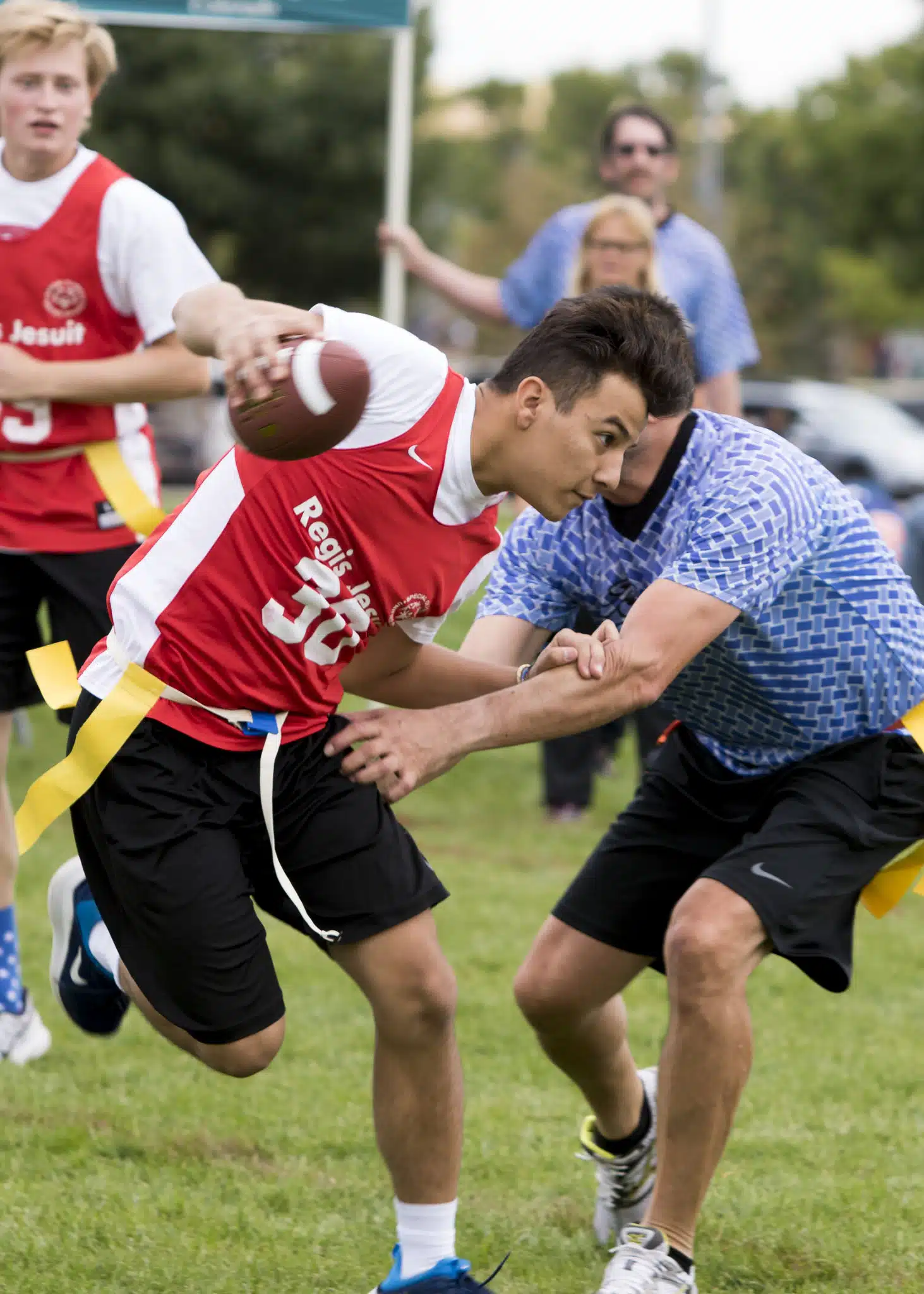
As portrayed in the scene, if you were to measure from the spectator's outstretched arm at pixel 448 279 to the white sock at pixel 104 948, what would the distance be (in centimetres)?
375

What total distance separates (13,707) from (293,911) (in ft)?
5.74

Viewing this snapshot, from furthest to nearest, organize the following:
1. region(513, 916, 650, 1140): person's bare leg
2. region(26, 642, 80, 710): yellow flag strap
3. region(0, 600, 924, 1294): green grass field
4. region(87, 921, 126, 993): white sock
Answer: region(87, 921, 126, 993): white sock, region(513, 916, 650, 1140): person's bare leg, region(0, 600, 924, 1294): green grass field, region(26, 642, 80, 710): yellow flag strap

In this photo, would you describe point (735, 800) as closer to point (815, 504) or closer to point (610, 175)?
point (815, 504)

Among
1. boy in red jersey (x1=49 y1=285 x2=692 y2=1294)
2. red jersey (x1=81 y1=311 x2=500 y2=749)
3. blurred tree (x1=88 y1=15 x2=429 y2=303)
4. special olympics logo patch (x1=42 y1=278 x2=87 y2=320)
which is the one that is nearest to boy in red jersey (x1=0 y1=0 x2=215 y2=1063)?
special olympics logo patch (x1=42 y1=278 x2=87 y2=320)

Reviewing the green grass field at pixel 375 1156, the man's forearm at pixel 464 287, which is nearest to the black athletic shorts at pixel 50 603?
the green grass field at pixel 375 1156

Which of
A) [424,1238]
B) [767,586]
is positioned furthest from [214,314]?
[424,1238]

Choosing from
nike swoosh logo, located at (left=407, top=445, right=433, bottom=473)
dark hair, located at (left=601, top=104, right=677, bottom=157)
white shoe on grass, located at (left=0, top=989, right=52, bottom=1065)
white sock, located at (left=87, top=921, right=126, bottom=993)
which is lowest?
white shoe on grass, located at (left=0, top=989, right=52, bottom=1065)

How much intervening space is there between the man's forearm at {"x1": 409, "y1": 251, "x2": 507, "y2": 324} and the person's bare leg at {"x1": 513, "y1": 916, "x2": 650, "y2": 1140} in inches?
146

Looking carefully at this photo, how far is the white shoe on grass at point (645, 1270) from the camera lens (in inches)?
129

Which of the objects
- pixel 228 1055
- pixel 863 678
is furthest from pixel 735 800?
pixel 228 1055

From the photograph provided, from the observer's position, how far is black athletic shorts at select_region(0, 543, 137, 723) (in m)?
4.66

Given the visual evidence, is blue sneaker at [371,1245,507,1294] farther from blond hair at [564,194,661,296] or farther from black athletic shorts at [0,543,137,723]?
blond hair at [564,194,661,296]

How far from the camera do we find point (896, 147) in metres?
32.3

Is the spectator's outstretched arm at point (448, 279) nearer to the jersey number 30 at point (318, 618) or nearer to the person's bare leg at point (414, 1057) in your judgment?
the jersey number 30 at point (318, 618)
